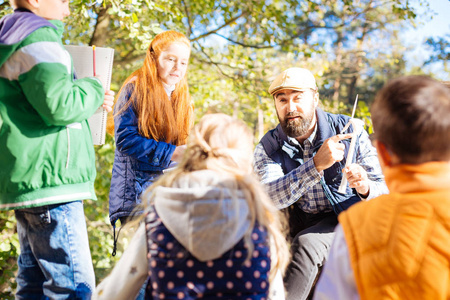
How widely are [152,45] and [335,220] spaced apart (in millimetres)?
1531

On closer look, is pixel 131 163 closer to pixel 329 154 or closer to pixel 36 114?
pixel 36 114

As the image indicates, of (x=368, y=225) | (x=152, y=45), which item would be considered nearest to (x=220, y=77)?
(x=152, y=45)

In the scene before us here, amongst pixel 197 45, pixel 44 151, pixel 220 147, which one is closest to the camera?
pixel 220 147

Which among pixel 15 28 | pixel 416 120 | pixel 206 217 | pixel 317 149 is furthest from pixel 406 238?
pixel 317 149

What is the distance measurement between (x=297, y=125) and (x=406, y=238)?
1.73 metres

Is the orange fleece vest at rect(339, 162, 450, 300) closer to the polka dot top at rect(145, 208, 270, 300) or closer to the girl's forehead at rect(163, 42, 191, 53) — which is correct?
the polka dot top at rect(145, 208, 270, 300)

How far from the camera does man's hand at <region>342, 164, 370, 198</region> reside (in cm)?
257

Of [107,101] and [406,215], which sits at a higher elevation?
[107,101]

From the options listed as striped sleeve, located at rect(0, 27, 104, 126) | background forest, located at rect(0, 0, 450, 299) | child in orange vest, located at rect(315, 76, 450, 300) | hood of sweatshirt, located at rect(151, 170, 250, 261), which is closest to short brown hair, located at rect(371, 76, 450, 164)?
child in orange vest, located at rect(315, 76, 450, 300)

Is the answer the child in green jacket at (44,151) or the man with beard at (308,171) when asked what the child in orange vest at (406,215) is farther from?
the man with beard at (308,171)

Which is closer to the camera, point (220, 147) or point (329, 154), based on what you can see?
point (220, 147)

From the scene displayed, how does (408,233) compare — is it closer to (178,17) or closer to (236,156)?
(236,156)

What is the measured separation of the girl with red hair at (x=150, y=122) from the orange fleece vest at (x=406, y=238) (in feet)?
4.32

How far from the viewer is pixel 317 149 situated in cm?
297
